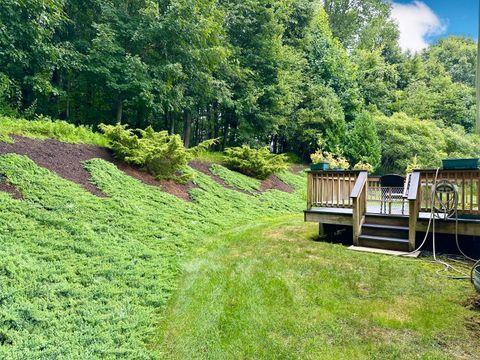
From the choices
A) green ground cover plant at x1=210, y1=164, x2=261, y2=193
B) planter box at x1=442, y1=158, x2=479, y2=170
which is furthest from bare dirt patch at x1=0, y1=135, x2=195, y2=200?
planter box at x1=442, y1=158, x2=479, y2=170

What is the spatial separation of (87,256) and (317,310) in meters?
2.62

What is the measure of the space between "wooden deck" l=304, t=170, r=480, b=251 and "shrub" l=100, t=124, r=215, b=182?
336 cm

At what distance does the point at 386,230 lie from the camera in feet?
16.3

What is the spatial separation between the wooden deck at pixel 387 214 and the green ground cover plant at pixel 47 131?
5447 mm

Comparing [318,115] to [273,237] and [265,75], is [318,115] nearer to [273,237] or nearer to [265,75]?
[265,75]

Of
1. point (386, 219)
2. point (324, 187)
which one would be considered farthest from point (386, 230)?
point (324, 187)

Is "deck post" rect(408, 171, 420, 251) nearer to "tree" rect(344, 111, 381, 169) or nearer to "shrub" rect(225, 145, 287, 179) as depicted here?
"shrub" rect(225, 145, 287, 179)

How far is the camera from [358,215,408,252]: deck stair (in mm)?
4715

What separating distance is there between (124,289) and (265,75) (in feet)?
43.7

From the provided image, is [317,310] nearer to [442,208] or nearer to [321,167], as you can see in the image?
[442,208]

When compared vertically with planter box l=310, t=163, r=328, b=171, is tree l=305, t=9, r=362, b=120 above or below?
above

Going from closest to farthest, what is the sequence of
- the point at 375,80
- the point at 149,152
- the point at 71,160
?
the point at 71,160, the point at 149,152, the point at 375,80

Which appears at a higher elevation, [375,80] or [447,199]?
[375,80]

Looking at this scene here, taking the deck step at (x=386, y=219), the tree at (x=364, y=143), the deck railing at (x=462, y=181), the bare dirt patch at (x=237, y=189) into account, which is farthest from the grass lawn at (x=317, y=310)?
the tree at (x=364, y=143)
